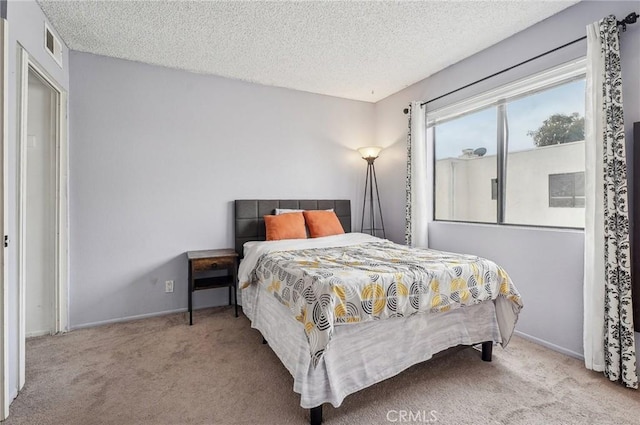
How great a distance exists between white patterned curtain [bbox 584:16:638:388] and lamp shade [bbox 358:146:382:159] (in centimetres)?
225

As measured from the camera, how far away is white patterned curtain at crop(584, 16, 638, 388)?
193cm

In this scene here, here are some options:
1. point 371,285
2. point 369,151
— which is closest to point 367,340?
point 371,285

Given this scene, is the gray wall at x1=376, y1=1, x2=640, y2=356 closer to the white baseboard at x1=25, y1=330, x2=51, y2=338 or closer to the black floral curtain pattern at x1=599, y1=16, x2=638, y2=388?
the black floral curtain pattern at x1=599, y1=16, x2=638, y2=388

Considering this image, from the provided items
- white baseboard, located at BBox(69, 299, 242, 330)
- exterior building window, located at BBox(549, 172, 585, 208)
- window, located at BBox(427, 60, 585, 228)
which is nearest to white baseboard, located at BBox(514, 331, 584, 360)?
window, located at BBox(427, 60, 585, 228)

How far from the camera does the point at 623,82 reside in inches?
80.1

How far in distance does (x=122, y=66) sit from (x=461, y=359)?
4.06m

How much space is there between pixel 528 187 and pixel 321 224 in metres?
2.05

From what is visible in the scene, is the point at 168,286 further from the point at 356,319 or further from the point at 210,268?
the point at 356,319

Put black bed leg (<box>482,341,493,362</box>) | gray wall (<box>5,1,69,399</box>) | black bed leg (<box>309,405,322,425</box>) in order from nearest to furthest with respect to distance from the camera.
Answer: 1. black bed leg (<box>309,405,322,425</box>)
2. gray wall (<box>5,1,69,399</box>)
3. black bed leg (<box>482,341,493,362</box>)

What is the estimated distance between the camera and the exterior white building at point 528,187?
2498mm

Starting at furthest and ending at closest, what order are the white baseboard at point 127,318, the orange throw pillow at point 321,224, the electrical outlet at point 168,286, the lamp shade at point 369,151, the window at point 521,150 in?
the lamp shade at point 369,151 → the orange throw pillow at point 321,224 → the electrical outlet at point 168,286 → the white baseboard at point 127,318 → the window at point 521,150

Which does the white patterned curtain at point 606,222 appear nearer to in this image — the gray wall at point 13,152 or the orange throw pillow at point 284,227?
the orange throw pillow at point 284,227

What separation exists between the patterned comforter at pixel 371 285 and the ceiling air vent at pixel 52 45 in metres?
2.43

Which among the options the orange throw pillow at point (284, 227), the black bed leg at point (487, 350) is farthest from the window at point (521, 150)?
the orange throw pillow at point (284, 227)
